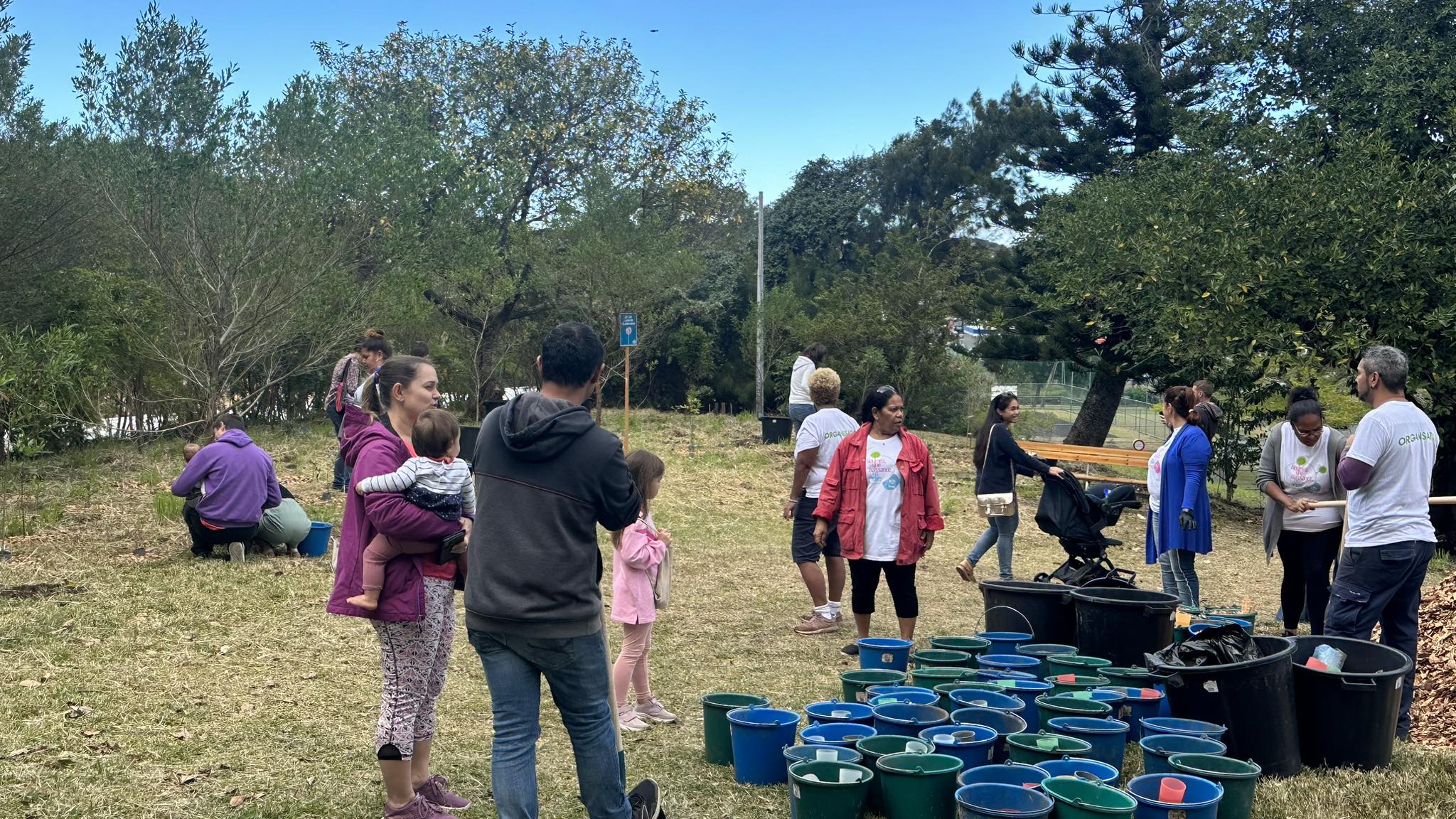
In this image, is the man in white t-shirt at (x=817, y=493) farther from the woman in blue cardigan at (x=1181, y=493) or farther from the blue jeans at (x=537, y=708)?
the blue jeans at (x=537, y=708)

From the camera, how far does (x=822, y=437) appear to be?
7.41 meters

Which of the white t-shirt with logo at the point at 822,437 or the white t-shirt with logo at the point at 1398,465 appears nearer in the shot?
the white t-shirt with logo at the point at 1398,465

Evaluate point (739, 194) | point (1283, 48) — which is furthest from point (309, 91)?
point (739, 194)

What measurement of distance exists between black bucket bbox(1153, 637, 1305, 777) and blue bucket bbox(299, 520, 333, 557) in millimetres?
7266

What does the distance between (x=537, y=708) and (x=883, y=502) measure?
355 cm

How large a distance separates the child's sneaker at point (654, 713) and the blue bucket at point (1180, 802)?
7.67 feet

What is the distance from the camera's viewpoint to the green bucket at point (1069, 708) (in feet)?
15.6

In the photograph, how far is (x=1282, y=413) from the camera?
1455cm

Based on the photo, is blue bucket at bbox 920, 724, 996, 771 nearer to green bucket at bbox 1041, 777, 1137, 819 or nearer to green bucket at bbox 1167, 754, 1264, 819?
green bucket at bbox 1041, 777, 1137, 819

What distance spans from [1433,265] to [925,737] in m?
9.67

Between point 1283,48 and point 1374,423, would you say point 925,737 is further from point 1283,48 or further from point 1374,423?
point 1283,48

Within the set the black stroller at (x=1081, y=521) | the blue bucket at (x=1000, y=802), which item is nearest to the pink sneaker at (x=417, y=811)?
the blue bucket at (x=1000, y=802)

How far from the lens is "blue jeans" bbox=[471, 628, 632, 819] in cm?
334

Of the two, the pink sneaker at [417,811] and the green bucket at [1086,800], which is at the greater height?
the green bucket at [1086,800]
